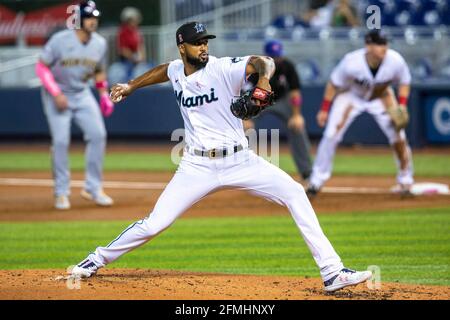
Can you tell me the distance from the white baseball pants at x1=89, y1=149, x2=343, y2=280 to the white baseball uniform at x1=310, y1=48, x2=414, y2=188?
5780 mm

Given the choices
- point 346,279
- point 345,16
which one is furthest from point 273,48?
point 345,16

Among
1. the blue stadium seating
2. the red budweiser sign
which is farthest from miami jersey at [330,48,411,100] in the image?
the red budweiser sign

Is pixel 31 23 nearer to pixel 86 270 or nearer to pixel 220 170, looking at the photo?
pixel 86 270

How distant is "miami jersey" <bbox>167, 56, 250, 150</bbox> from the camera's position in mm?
6918

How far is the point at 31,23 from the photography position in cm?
2438

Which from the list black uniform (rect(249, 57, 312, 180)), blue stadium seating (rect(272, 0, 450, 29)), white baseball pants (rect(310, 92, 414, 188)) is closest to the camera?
white baseball pants (rect(310, 92, 414, 188))

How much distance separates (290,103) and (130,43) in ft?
26.5

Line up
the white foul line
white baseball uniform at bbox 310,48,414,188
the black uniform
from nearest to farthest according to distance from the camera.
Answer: white baseball uniform at bbox 310,48,414,188
the black uniform
the white foul line

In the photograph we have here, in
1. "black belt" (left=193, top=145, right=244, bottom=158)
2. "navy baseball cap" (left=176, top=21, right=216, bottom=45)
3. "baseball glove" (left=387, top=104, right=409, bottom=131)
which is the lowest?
"baseball glove" (left=387, top=104, right=409, bottom=131)

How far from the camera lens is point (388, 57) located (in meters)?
12.4

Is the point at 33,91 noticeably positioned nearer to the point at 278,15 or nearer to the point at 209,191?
the point at 278,15

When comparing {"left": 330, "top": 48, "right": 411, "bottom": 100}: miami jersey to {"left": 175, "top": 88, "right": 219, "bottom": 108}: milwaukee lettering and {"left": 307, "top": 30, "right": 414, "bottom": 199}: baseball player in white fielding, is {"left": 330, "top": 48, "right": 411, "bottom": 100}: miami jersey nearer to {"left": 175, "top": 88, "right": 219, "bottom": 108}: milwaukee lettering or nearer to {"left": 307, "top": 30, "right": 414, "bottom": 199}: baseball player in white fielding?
{"left": 307, "top": 30, "right": 414, "bottom": 199}: baseball player in white fielding

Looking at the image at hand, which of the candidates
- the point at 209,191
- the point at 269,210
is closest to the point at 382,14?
the point at 269,210

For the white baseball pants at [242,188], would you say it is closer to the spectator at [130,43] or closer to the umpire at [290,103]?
the umpire at [290,103]
